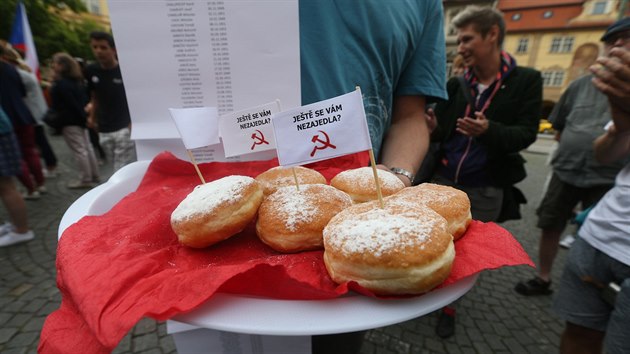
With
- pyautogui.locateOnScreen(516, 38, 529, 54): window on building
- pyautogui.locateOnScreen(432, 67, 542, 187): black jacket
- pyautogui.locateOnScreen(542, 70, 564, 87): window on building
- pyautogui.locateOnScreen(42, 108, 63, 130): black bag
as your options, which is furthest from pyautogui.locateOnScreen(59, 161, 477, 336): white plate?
pyautogui.locateOnScreen(516, 38, 529, 54): window on building

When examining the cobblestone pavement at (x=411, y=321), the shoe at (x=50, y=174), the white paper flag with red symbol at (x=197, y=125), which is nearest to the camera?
the white paper flag with red symbol at (x=197, y=125)

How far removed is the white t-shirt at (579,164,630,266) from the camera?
67.9 inches

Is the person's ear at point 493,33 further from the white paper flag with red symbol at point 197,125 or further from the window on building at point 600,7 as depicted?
the window on building at point 600,7

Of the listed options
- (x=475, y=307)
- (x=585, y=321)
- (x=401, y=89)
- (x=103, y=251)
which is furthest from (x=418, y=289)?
(x=475, y=307)

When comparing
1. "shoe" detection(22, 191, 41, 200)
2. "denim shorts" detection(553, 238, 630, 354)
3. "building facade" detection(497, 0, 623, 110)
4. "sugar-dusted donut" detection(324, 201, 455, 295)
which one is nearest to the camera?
"sugar-dusted donut" detection(324, 201, 455, 295)

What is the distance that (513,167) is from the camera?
9.05 feet

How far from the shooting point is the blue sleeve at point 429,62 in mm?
1852

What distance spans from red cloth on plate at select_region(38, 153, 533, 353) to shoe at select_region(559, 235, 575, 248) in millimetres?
4575

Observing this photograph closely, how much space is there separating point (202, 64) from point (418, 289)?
1534 mm

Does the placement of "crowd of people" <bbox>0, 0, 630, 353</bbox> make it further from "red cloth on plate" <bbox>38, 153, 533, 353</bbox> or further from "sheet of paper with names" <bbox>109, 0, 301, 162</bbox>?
"red cloth on plate" <bbox>38, 153, 533, 353</bbox>

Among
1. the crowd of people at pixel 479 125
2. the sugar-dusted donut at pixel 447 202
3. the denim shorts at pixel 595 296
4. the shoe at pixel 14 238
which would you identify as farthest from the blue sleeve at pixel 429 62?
the shoe at pixel 14 238

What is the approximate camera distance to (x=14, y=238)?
4062mm

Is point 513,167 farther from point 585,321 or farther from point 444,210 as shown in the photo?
point 444,210

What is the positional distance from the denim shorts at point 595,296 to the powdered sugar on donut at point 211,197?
6.89ft
